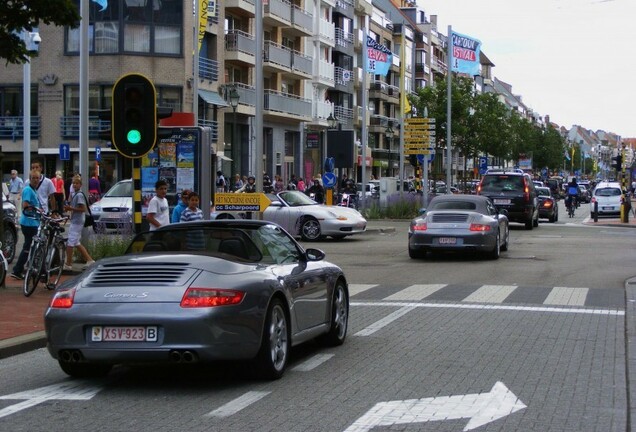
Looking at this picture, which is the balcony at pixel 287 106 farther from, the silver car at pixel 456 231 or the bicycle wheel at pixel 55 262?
the bicycle wheel at pixel 55 262

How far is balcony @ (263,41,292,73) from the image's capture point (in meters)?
60.1

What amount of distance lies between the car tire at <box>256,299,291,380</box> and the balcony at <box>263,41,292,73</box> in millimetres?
51173

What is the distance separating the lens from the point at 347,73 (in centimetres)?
7912

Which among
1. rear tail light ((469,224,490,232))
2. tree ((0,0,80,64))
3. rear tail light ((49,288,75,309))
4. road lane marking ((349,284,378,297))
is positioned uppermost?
tree ((0,0,80,64))

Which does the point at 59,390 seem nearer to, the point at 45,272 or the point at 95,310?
the point at 95,310

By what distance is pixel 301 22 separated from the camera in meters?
66.4

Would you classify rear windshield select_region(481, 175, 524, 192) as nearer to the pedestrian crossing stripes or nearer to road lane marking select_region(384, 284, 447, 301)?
the pedestrian crossing stripes

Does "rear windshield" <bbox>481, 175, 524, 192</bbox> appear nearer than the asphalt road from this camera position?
No

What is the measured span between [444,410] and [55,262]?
952 cm


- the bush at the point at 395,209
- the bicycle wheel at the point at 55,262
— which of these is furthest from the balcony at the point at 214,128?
the bicycle wheel at the point at 55,262

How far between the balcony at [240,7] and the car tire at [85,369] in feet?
153

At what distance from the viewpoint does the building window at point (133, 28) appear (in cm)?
4922

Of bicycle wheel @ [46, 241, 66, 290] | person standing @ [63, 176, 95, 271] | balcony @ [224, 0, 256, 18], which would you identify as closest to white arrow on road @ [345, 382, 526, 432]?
bicycle wheel @ [46, 241, 66, 290]

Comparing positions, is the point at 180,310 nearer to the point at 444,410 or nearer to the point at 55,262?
the point at 444,410
